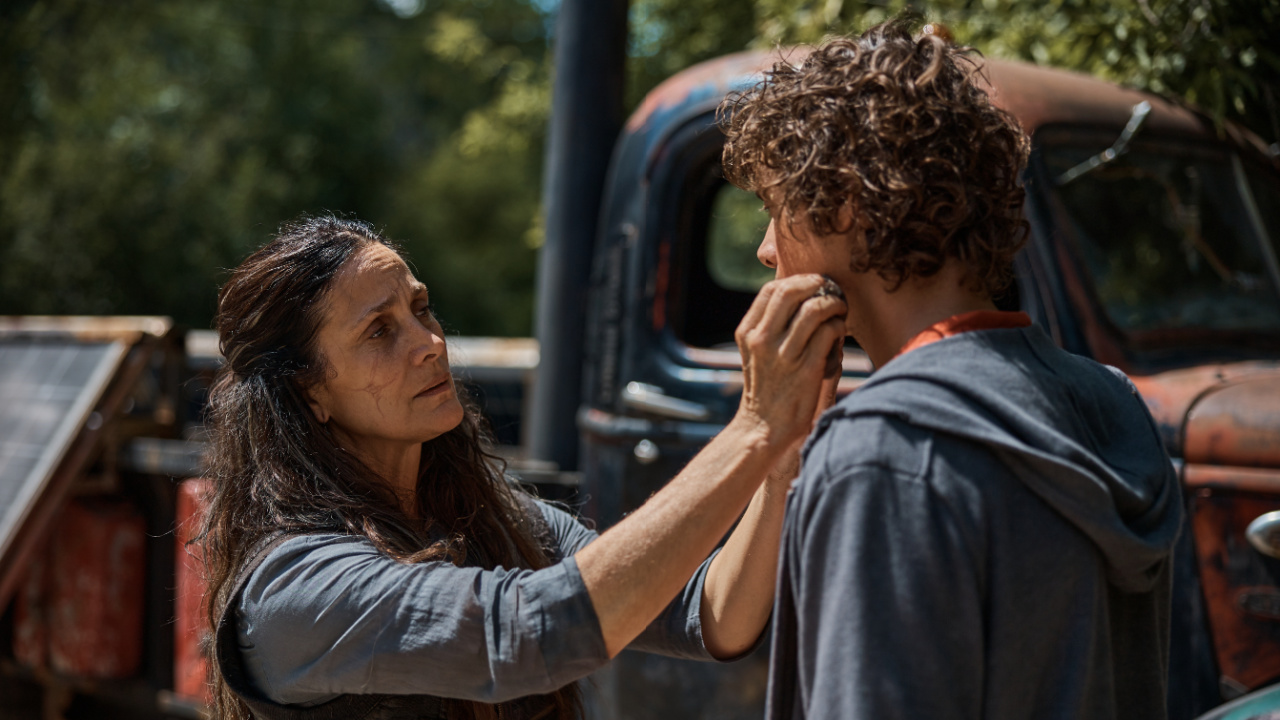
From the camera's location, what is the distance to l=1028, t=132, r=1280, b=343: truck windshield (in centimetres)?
272

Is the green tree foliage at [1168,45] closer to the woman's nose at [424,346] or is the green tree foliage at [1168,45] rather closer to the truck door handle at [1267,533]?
the truck door handle at [1267,533]

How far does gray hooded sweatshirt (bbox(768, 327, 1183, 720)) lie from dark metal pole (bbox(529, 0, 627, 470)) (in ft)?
8.37

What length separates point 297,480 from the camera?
1.66 meters

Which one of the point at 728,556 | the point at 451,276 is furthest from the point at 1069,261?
the point at 451,276

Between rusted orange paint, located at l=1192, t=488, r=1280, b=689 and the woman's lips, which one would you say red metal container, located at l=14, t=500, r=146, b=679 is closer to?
the woman's lips

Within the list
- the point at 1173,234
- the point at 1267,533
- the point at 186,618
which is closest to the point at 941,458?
the point at 1267,533

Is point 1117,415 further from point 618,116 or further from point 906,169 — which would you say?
point 618,116

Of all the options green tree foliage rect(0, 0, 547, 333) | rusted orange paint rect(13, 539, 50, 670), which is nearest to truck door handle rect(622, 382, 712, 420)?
rusted orange paint rect(13, 539, 50, 670)

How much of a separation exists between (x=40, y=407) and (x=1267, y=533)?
400 cm

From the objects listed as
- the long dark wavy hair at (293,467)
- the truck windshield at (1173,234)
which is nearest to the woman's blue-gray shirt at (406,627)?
the long dark wavy hair at (293,467)

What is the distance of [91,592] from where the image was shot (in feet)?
13.0

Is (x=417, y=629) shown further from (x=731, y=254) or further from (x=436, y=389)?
(x=731, y=254)

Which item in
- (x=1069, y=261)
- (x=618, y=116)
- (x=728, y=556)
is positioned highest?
(x=618, y=116)

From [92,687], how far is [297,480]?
9.82 ft
